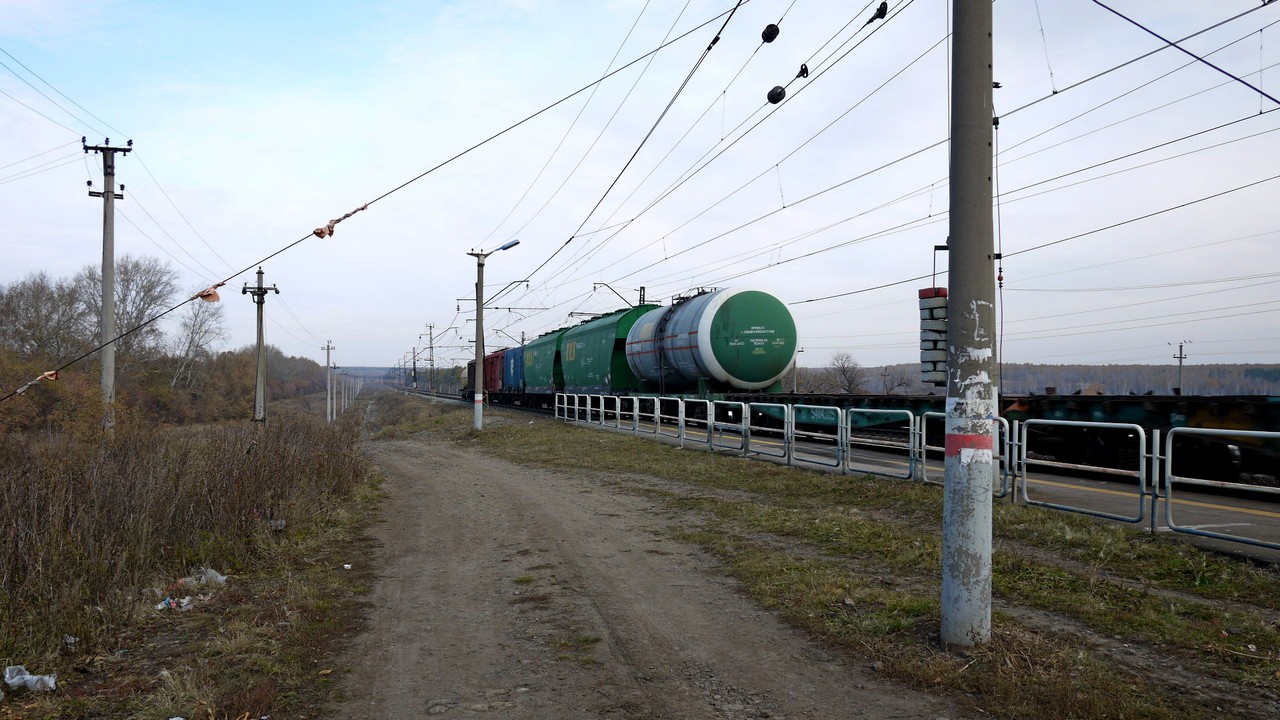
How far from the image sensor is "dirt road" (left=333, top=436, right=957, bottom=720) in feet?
13.7

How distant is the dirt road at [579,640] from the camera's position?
4168mm

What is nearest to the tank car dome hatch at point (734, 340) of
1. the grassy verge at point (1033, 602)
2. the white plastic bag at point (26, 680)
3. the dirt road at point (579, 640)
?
the grassy verge at point (1033, 602)

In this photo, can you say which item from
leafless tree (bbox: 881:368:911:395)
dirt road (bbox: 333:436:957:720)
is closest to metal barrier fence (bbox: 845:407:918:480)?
dirt road (bbox: 333:436:957:720)

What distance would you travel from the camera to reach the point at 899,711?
4035 millimetres

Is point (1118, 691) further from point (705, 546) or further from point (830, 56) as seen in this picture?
point (830, 56)

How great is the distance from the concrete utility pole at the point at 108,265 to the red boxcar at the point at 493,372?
30.2 metres

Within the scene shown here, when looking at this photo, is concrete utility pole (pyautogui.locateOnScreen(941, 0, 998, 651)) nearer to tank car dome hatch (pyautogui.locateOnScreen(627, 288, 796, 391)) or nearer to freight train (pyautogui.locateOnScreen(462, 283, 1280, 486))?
freight train (pyautogui.locateOnScreen(462, 283, 1280, 486))

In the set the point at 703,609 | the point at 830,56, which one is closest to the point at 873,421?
the point at 830,56

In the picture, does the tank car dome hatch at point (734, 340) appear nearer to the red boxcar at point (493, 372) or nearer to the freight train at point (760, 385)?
the freight train at point (760, 385)

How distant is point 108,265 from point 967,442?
21.8 m

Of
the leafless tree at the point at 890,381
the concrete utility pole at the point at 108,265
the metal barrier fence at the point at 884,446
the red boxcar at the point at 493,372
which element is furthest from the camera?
the red boxcar at the point at 493,372

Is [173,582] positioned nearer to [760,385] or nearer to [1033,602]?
[1033,602]

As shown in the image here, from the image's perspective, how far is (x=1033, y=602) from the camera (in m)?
5.67

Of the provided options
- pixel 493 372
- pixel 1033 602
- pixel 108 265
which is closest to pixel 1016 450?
pixel 1033 602
